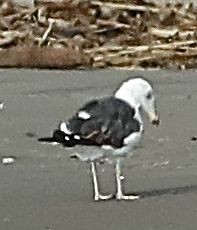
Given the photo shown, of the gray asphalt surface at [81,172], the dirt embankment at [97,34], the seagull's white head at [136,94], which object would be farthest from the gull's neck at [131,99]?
the dirt embankment at [97,34]

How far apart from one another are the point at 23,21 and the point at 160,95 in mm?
3148

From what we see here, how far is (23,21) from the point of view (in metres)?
11.2

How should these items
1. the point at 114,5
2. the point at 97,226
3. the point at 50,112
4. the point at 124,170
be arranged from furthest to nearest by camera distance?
the point at 114,5 < the point at 50,112 < the point at 124,170 < the point at 97,226

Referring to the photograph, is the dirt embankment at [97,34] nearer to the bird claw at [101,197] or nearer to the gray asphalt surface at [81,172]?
the gray asphalt surface at [81,172]

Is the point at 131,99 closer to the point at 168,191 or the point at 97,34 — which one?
the point at 168,191

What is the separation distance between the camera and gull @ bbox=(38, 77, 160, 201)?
5672mm

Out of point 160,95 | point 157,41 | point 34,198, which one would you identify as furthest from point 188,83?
point 34,198

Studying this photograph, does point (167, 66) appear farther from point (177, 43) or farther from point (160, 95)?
point (160, 95)

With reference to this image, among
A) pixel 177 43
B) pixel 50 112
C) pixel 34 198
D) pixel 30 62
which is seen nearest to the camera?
pixel 34 198

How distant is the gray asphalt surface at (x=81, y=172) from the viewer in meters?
5.29

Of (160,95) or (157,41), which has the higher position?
(160,95)

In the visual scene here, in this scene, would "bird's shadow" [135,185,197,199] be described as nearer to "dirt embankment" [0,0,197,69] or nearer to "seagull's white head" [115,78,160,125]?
"seagull's white head" [115,78,160,125]

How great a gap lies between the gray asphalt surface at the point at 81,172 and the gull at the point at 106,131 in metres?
0.17

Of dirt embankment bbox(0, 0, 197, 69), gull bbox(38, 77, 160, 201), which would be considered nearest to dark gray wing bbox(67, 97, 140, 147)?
gull bbox(38, 77, 160, 201)
